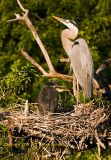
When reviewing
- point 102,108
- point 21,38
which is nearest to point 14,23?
point 21,38

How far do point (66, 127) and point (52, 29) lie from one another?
8.05 m

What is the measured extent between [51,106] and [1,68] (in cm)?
686

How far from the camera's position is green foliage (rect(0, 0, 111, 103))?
17.2 metres

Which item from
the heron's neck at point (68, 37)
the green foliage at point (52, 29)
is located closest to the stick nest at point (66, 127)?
the heron's neck at point (68, 37)

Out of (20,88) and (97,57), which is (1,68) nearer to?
(97,57)

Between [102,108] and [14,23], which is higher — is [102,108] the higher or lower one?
the lower one

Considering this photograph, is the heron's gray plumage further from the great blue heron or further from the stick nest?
the stick nest

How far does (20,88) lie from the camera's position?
9930 mm

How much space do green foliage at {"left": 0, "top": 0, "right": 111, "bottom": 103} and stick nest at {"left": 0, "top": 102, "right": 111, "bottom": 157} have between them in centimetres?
709

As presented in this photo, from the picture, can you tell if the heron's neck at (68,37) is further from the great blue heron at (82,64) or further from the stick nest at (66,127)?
the stick nest at (66,127)

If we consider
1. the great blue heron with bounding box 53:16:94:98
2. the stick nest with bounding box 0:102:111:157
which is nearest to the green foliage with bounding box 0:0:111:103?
the great blue heron with bounding box 53:16:94:98

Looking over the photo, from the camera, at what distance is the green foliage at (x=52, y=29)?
17188 mm

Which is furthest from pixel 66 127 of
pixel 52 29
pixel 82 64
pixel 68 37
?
pixel 52 29

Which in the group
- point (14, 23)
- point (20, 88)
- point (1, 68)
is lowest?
point (20, 88)
